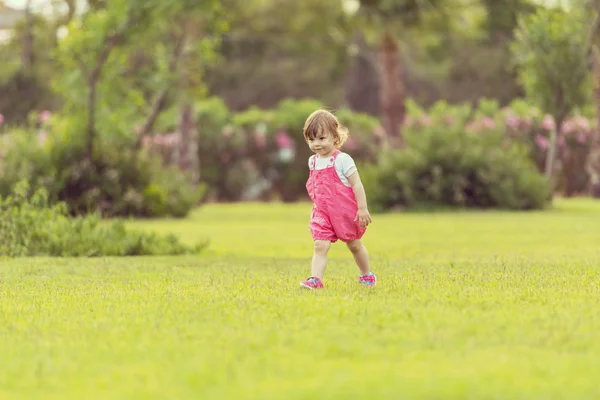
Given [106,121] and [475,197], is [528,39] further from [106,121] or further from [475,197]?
[106,121]

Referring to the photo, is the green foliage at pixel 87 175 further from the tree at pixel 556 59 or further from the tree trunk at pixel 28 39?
the tree trunk at pixel 28 39

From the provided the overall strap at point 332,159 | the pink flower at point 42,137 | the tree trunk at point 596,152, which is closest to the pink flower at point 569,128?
the tree trunk at point 596,152

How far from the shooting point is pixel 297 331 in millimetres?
6352

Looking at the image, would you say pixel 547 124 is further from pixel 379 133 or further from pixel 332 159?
pixel 332 159

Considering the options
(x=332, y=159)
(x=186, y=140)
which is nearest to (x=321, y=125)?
(x=332, y=159)

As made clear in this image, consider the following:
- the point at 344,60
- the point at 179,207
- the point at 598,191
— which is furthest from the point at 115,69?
the point at 344,60

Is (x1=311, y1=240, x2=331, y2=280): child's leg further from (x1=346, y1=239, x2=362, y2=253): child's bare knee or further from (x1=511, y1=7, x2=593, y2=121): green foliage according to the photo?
(x1=511, y1=7, x2=593, y2=121): green foliage

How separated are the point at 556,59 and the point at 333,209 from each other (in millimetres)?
19119

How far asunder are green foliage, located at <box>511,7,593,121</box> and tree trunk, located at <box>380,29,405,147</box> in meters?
5.42

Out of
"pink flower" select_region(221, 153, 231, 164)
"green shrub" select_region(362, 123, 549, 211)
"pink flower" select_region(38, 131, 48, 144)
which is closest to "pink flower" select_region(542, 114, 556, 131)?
"green shrub" select_region(362, 123, 549, 211)

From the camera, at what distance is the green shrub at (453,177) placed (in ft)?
85.7

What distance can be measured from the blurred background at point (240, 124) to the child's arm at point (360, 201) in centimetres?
338

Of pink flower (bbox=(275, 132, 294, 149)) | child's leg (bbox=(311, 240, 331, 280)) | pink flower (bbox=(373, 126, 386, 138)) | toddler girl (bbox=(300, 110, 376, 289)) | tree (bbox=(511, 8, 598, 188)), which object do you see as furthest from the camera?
pink flower (bbox=(373, 126, 386, 138))

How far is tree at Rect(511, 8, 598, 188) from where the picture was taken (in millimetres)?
27047
